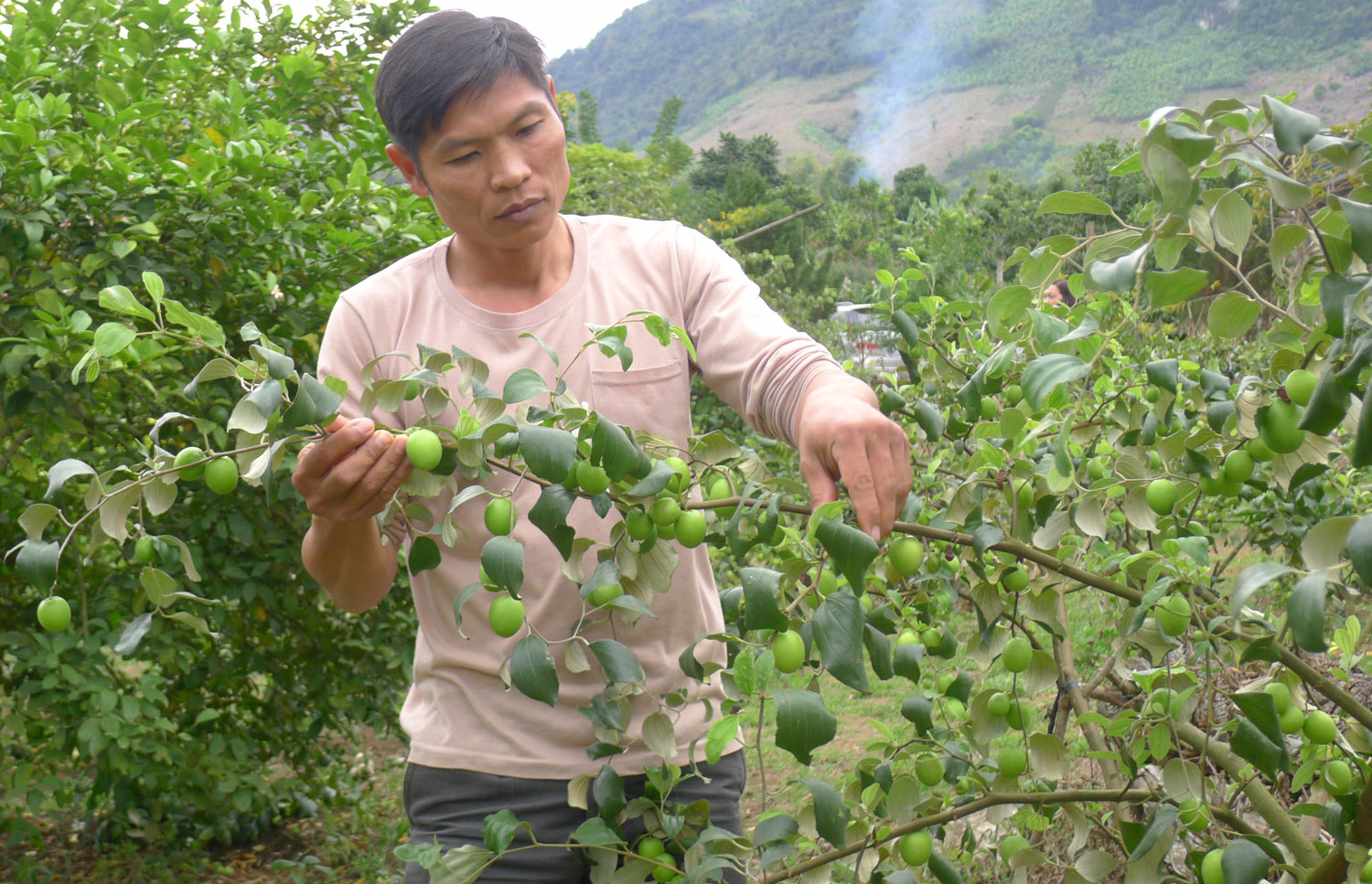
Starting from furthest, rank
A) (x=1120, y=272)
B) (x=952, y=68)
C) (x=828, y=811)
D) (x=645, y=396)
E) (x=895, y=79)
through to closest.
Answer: (x=895, y=79)
(x=952, y=68)
(x=645, y=396)
(x=828, y=811)
(x=1120, y=272)

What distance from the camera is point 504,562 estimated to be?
101cm

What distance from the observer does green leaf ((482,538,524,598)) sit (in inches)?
39.9

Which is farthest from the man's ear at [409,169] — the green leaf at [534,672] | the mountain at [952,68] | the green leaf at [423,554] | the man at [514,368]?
the mountain at [952,68]

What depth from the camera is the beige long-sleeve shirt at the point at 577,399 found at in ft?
5.01

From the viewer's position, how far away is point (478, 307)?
1647 millimetres

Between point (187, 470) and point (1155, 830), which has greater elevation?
point (187, 470)

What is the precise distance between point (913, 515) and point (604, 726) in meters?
0.44

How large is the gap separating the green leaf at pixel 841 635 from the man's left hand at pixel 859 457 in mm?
93

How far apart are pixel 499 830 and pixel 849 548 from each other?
612 millimetres

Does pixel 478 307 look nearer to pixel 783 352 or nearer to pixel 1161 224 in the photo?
pixel 783 352

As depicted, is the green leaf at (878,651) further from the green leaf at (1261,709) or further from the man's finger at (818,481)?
the green leaf at (1261,709)

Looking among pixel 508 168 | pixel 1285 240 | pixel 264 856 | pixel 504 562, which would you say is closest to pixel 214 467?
pixel 504 562

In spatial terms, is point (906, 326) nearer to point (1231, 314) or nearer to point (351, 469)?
point (1231, 314)

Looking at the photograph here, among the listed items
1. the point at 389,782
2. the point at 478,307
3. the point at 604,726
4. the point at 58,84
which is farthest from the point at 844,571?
the point at 389,782
